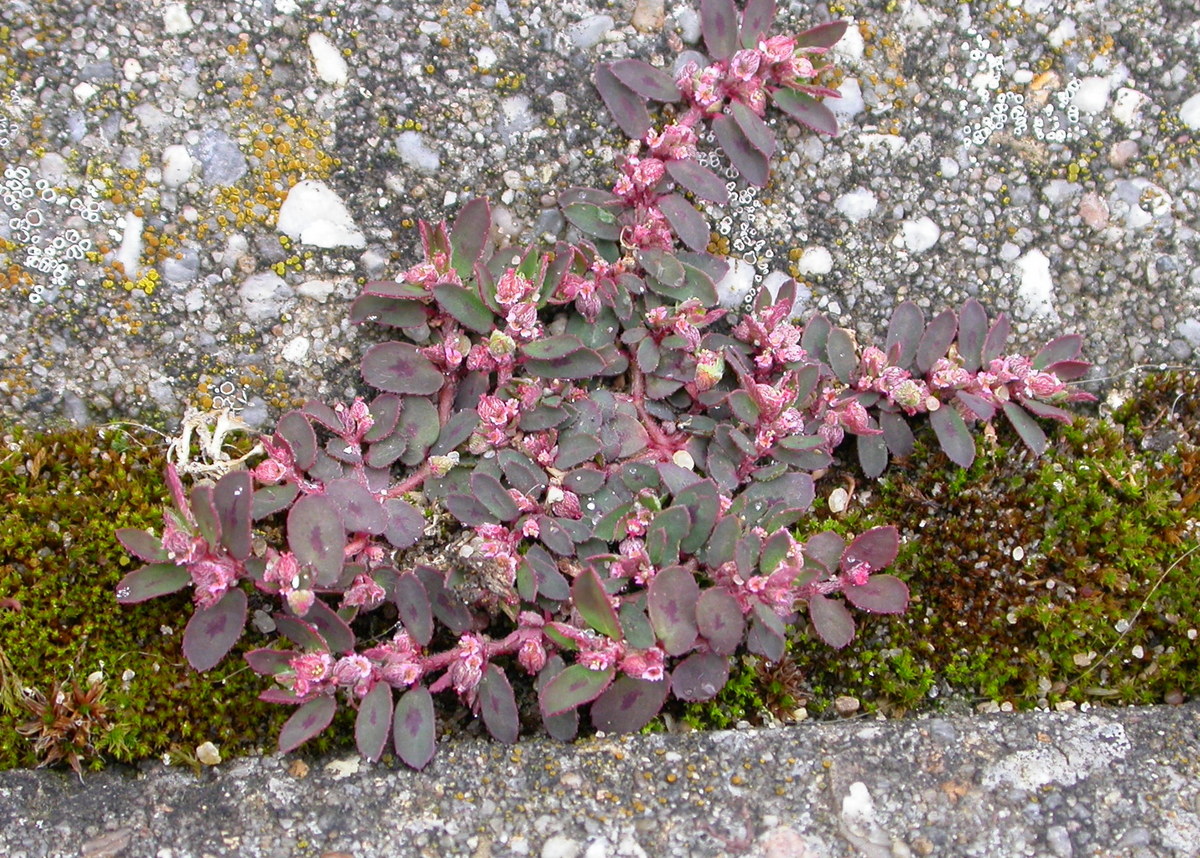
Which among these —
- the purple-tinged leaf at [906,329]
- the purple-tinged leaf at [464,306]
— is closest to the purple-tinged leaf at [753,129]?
the purple-tinged leaf at [906,329]

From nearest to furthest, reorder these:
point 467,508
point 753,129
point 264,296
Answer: point 467,508 → point 264,296 → point 753,129

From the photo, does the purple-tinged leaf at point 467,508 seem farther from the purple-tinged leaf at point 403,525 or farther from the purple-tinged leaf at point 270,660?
the purple-tinged leaf at point 270,660

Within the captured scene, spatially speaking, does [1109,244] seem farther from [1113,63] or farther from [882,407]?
[882,407]

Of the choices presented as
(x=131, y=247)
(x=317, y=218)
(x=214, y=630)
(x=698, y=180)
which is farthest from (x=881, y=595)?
(x=131, y=247)

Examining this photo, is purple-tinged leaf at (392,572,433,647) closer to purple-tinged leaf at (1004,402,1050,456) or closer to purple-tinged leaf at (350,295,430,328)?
purple-tinged leaf at (350,295,430,328)

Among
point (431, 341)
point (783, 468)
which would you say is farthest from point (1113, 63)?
point (431, 341)

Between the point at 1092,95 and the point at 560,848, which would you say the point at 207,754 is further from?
the point at 1092,95

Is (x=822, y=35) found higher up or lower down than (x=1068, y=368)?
higher up
